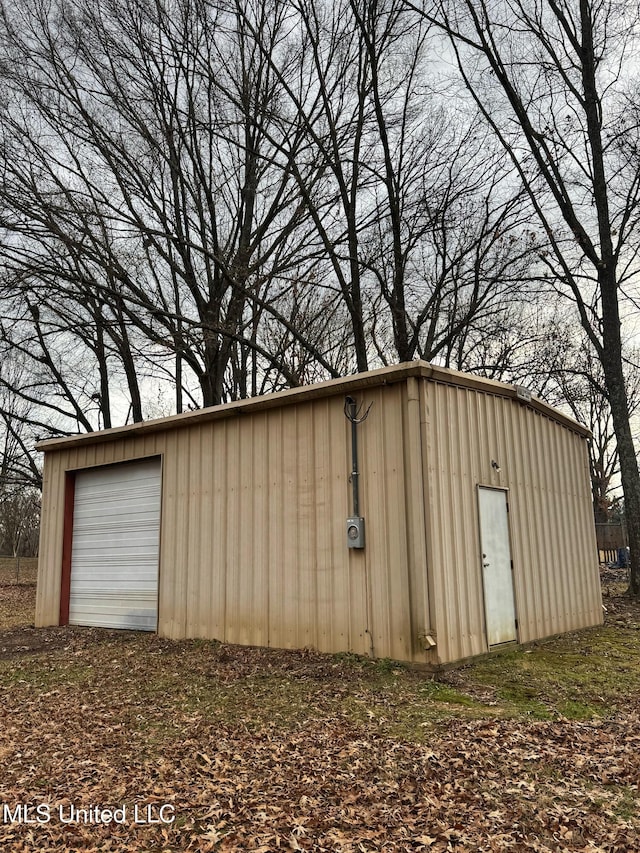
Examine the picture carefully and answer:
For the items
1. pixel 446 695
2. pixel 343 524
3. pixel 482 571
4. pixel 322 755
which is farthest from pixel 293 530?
pixel 322 755

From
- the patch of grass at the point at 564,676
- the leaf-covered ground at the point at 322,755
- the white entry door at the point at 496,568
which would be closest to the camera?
the leaf-covered ground at the point at 322,755

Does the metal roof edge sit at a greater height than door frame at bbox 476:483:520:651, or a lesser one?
greater

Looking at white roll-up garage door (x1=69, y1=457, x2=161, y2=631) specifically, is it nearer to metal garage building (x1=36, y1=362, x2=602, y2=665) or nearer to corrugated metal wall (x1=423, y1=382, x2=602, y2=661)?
metal garage building (x1=36, y1=362, x2=602, y2=665)

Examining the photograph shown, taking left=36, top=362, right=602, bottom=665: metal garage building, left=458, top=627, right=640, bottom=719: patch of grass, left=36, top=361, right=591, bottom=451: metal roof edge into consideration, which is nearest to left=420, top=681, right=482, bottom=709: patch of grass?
left=458, top=627, right=640, bottom=719: patch of grass

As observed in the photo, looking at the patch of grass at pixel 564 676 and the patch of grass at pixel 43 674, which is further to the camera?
the patch of grass at pixel 43 674

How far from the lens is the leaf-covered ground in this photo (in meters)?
3.12

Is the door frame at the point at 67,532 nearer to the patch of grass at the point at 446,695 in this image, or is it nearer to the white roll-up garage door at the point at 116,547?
the white roll-up garage door at the point at 116,547

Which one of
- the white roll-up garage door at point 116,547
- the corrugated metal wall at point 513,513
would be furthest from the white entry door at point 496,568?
the white roll-up garage door at point 116,547

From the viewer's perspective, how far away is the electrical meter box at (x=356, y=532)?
21.9 ft

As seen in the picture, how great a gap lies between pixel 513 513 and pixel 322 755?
4493 mm

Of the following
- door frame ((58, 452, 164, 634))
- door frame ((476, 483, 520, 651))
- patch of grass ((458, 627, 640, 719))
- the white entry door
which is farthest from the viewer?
door frame ((58, 452, 164, 634))

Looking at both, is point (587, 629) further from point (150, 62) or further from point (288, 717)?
point (150, 62)

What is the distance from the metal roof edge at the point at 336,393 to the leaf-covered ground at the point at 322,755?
9.22ft

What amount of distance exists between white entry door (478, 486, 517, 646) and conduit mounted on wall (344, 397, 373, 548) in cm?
139
